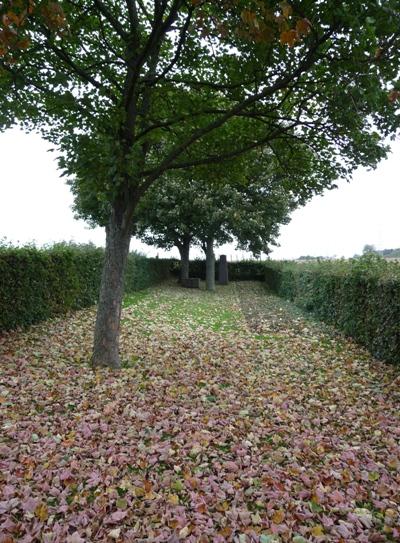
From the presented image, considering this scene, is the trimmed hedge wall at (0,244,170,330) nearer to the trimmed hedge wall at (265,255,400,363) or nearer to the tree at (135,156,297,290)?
the tree at (135,156,297,290)

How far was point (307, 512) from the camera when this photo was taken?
2.92m

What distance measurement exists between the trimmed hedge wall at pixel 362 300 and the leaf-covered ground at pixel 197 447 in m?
0.52

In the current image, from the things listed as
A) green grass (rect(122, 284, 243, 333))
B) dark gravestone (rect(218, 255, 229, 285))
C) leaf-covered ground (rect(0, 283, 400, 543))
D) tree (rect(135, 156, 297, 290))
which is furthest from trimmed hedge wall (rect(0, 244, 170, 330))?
dark gravestone (rect(218, 255, 229, 285))

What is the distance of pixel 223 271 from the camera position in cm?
2781

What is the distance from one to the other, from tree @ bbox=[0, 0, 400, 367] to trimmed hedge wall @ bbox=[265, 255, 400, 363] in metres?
2.25

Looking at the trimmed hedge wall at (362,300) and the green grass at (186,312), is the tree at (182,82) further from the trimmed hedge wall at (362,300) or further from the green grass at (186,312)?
the green grass at (186,312)

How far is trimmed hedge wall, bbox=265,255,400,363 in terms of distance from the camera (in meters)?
6.61

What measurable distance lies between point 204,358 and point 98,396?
2.61 meters

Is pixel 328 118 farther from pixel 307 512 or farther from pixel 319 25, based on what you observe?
pixel 307 512

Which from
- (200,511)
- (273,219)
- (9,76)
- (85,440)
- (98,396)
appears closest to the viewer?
(200,511)

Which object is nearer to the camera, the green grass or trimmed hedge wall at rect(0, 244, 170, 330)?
trimmed hedge wall at rect(0, 244, 170, 330)

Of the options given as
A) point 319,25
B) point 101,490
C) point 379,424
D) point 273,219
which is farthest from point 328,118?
point 273,219

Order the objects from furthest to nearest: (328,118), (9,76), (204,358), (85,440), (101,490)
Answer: (204,358) < (328,118) < (9,76) < (85,440) < (101,490)

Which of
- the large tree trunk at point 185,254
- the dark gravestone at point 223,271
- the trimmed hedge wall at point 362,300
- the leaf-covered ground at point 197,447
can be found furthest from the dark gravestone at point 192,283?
the leaf-covered ground at point 197,447
